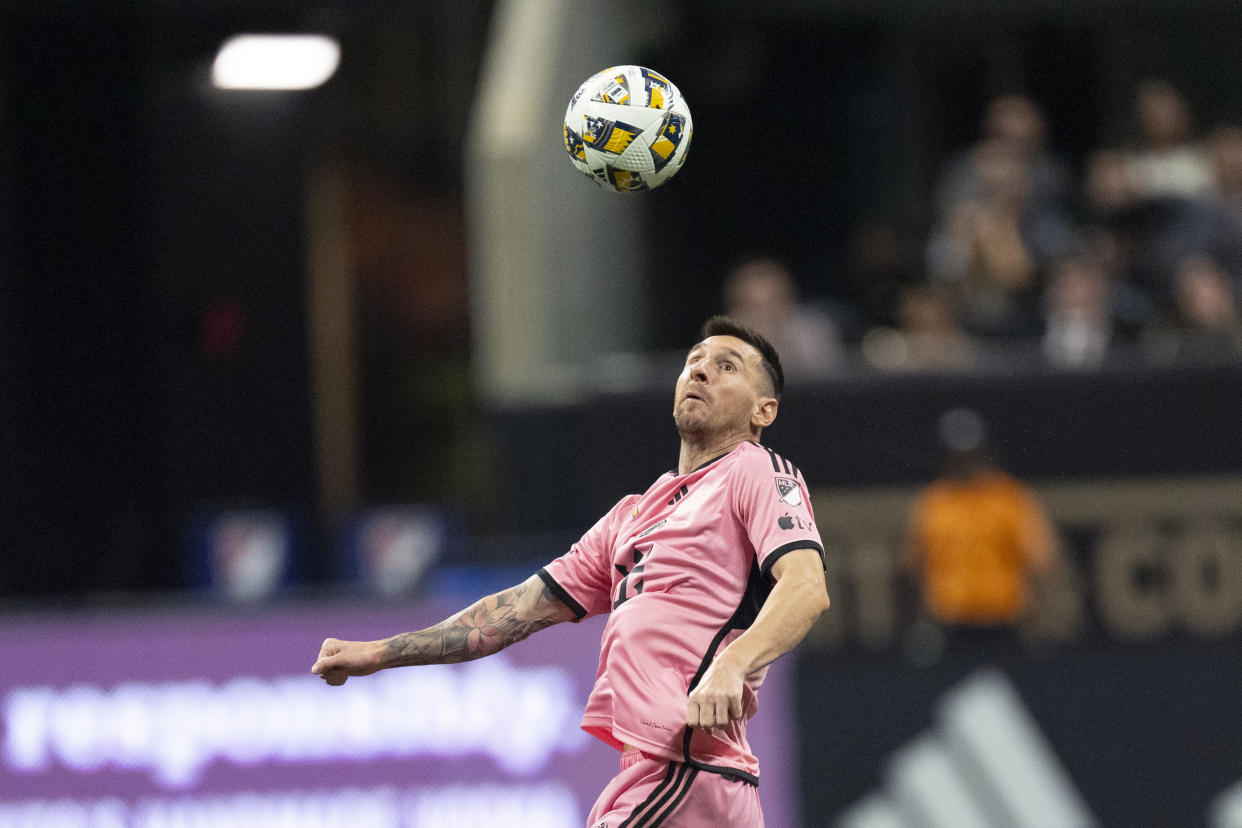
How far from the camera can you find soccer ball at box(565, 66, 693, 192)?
5.90 metres

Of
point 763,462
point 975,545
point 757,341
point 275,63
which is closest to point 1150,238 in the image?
point 975,545

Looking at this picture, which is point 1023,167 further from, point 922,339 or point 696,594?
point 696,594

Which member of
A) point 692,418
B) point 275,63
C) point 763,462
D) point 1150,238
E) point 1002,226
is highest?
point 275,63

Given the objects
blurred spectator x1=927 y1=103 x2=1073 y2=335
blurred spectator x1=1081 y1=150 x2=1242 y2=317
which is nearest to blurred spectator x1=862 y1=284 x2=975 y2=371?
blurred spectator x1=927 y1=103 x2=1073 y2=335

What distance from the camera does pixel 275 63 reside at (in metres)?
17.4

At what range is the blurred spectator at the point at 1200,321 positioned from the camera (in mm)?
12242

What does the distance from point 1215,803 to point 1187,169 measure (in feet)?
15.0

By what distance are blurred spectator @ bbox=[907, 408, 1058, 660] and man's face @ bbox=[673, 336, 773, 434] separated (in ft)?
22.2

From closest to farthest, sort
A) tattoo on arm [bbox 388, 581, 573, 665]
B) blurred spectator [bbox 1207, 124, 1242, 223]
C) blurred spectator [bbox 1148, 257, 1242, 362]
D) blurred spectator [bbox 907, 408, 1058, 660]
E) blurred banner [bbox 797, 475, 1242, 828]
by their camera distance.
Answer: tattoo on arm [bbox 388, 581, 573, 665]
blurred banner [bbox 797, 475, 1242, 828]
blurred spectator [bbox 907, 408, 1058, 660]
blurred spectator [bbox 1148, 257, 1242, 362]
blurred spectator [bbox 1207, 124, 1242, 223]

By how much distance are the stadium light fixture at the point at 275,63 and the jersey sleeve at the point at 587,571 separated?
40.6 feet

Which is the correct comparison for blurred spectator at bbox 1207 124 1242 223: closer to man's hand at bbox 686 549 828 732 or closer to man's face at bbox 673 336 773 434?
man's face at bbox 673 336 773 434

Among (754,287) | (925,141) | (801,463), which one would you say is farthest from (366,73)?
(801,463)

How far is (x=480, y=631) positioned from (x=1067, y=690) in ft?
22.7

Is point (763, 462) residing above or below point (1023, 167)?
below
